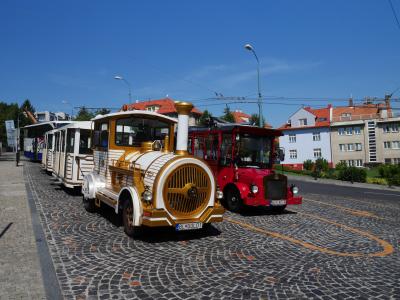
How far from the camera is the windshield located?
10664 mm

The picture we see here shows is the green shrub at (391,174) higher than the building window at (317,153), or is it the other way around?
the building window at (317,153)

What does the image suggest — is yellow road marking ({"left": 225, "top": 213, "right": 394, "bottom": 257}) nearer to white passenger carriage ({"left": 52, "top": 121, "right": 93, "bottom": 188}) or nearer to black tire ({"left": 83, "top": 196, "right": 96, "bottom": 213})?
black tire ({"left": 83, "top": 196, "right": 96, "bottom": 213})

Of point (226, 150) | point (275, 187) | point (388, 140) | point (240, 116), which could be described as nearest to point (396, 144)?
point (388, 140)

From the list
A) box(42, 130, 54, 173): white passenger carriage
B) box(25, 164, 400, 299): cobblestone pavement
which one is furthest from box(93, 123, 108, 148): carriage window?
box(42, 130, 54, 173): white passenger carriage

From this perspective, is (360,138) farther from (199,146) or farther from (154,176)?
(154,176)

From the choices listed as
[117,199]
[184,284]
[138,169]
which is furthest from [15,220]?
[184,284]

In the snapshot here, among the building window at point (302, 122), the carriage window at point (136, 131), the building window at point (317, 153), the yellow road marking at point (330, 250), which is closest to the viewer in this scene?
the yellow road marking at point (330, 250)

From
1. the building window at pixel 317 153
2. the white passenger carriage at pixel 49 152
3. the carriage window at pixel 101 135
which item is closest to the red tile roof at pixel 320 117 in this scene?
the building window at pixel 317 153

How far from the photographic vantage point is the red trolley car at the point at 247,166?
9.69 meters

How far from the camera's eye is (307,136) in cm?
5638

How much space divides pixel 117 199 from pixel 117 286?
3.18 metres

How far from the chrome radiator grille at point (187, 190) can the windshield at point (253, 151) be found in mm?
3814

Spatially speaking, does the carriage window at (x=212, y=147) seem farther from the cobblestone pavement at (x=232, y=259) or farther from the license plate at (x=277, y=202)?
the cobblestone pavement at (x=232, y=259)

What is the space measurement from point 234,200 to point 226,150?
1.64 m
